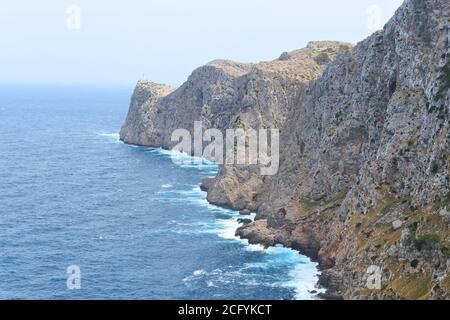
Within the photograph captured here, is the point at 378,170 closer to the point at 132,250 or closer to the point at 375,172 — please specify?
the point at 375,172

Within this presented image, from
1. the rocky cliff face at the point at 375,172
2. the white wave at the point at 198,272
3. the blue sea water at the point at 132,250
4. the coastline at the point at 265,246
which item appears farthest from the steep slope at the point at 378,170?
the white wave at the point at 198,272

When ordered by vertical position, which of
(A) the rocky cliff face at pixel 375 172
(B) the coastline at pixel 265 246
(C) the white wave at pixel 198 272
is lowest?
(C) the white wave at pixel 198 272

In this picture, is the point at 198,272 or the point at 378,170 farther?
the point at 198,272

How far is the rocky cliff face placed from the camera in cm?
8450

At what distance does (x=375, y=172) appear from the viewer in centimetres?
10225

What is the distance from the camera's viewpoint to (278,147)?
531 ft

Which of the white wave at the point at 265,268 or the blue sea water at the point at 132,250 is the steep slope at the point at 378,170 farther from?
the blue sea water at the point at 132,250

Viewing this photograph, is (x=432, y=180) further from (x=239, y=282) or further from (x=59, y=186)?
(x=59, y=186)

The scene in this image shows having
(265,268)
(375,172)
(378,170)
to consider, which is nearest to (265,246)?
(265,268)

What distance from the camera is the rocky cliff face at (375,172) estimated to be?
277ft

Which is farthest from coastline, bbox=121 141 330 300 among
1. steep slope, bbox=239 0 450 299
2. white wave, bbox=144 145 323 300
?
Result: steep slope, bbox=239 0 450 299

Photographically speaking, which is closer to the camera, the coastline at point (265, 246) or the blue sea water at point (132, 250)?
the coastline at point (265, 246)

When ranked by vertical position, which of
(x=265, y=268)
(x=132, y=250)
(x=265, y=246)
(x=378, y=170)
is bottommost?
(x=265, y=268)
